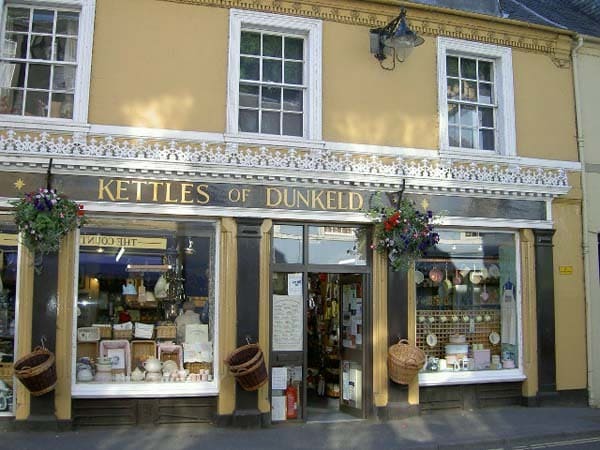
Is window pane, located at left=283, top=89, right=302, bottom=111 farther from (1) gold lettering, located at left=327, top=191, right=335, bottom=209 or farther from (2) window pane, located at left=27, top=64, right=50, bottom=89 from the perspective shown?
(2) window pane, located at left=27, top=64, right=50, bottom=89

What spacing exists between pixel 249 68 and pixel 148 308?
387cm

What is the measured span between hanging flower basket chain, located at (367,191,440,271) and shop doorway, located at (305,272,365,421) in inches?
26.6

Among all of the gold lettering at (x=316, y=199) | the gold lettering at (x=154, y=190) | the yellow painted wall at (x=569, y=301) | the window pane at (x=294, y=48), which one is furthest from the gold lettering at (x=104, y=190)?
the yellow painted wall at (x=569, y=301)

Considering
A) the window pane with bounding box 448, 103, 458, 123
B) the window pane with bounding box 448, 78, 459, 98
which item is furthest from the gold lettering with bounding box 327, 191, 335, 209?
the window pane with bounding box 448, 78, 459, 98

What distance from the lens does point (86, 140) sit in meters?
8.63

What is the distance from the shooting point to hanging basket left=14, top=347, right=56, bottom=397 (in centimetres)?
777

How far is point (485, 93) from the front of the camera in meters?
10.9

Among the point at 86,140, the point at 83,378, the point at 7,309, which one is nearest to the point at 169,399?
the point at 83,378

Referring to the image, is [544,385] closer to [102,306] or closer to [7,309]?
[102,306]

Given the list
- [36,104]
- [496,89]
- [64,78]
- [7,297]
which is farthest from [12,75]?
[496,89]

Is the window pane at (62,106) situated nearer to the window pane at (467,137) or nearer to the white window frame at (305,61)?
the white window frame at (305,61)

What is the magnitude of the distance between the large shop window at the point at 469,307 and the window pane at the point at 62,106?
5.72 meters

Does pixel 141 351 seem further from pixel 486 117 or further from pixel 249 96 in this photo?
pixel 486 117

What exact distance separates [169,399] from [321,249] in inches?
120
